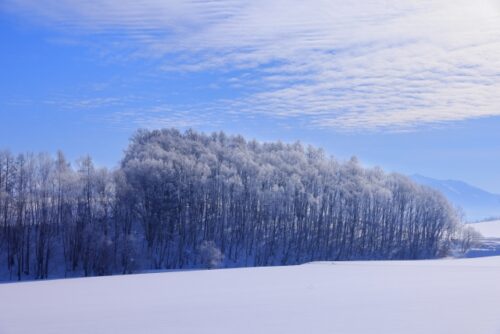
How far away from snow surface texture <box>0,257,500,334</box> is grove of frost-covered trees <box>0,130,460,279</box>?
31.7 m

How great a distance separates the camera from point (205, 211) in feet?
231

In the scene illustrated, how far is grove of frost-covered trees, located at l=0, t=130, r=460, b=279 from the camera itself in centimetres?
5469

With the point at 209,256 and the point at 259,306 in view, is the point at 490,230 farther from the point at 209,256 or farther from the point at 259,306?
the point at 259,306

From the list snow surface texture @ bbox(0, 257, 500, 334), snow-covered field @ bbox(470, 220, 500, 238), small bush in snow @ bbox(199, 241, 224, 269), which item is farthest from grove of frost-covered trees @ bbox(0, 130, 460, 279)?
snow surface texture @ bbox(0, 257, 500, 334)

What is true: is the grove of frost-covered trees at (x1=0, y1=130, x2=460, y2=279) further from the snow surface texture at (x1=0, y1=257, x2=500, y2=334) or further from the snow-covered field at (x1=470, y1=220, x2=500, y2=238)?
the snow surface texture at (x1=0, y1=257, x2=500, y2=334)

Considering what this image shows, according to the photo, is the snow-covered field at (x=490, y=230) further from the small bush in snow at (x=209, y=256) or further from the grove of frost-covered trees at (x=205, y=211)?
the small bush in snow at (x=209, y=256)

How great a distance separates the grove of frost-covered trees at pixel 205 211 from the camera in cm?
5469

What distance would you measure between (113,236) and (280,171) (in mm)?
27668

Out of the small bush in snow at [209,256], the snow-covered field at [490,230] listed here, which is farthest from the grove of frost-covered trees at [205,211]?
the snow-covered field at [490,230]

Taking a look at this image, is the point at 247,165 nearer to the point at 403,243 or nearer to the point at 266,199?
the point at 266,199

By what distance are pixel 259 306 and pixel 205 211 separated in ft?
177

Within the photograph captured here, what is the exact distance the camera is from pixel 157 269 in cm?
5891

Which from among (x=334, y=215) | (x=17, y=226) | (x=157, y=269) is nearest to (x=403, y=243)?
(x=334, y=215)

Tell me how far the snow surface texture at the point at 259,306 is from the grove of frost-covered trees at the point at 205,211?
31696 mm
